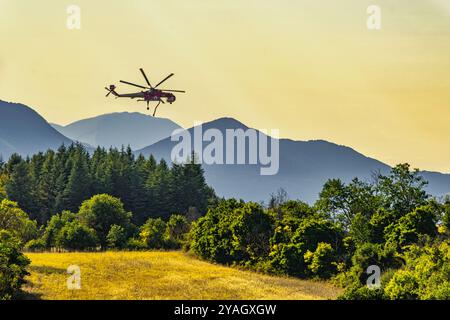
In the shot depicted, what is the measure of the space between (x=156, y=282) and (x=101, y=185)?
63.1 meters

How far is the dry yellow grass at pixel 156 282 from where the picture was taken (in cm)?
4322

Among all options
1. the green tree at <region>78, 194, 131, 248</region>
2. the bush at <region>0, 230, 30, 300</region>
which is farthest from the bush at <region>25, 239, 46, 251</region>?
the bush at <region>0, 230, 30, 300</region>

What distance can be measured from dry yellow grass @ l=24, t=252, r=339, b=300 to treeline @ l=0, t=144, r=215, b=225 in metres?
38.0

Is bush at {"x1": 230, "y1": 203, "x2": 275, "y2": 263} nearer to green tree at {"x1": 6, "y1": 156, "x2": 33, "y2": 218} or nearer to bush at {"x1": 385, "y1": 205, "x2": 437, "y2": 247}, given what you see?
bush at {"x1": 385, "y1": 205, "x2": 437, "y2": 247}

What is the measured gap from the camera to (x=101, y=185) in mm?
110562

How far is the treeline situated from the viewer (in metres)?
106

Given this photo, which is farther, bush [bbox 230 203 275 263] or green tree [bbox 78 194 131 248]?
green tree [bbox 78 194 131 248]

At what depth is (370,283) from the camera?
148 ft

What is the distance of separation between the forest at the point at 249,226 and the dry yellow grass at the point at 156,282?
7.92 ft

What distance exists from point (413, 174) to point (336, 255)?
41.6 feet

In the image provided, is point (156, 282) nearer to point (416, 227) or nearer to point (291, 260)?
point (291, 260)

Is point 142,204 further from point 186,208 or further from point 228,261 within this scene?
point 228,261

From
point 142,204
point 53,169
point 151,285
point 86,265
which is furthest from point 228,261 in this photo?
point 53,169

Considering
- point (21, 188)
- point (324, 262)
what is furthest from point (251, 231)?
point (21, 188)
